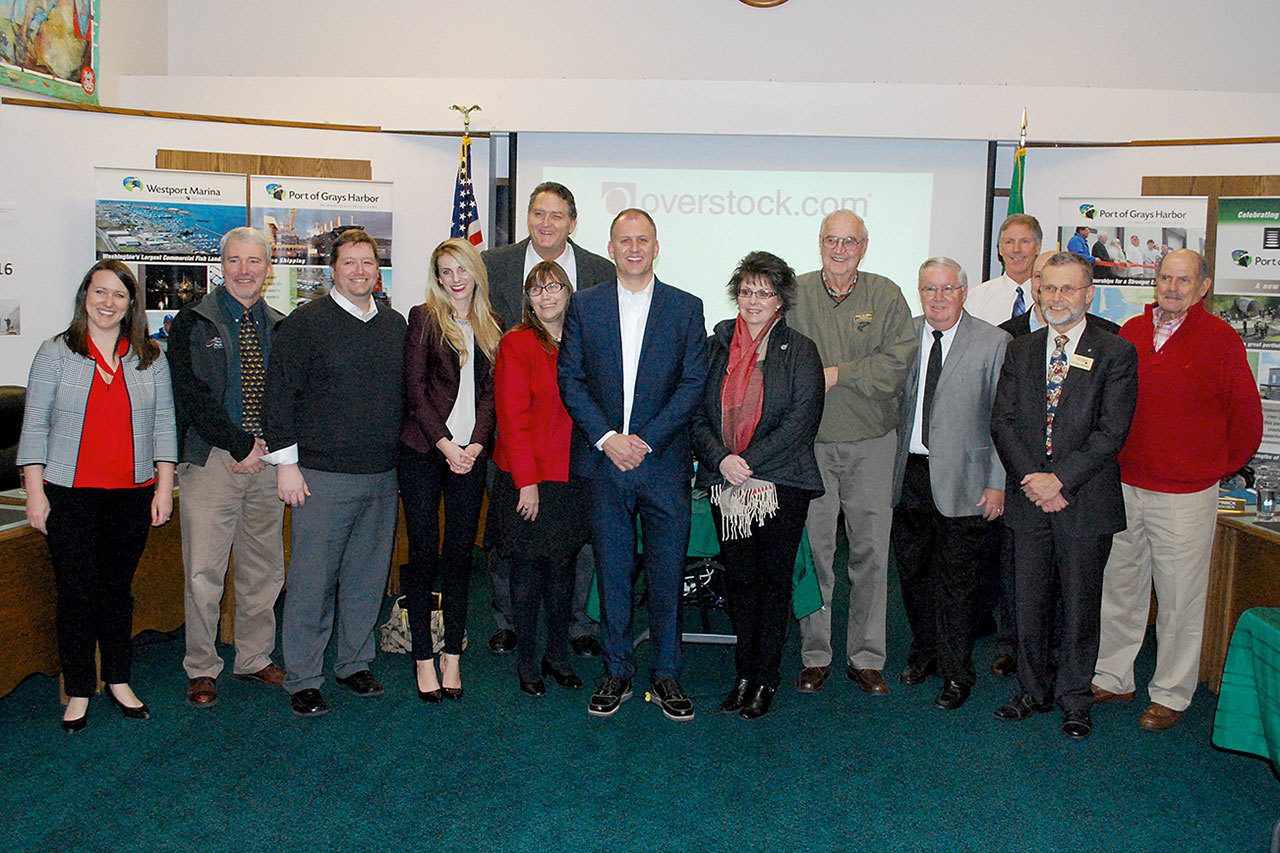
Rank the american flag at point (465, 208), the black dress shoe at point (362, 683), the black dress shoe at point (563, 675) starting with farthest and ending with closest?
the american flag at point (465, 208) → the black dress shoe at point (563, 675) → the black dress shoe at point (362, 683)

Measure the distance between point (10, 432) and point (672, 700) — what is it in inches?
119

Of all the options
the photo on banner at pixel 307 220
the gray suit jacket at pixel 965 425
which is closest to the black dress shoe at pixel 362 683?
the gray suit jacket at pixel 965 425

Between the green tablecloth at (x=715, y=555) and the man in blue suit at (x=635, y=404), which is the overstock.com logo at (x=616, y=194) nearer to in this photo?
the green tablecloth at (x=715, y=555)

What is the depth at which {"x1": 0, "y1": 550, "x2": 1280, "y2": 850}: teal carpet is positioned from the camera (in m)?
2.61

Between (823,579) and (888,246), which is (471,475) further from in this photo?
(888,246)

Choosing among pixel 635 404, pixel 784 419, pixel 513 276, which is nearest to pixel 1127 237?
pixel 784 419

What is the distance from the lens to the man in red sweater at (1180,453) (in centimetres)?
342

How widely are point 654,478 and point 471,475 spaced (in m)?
0.63

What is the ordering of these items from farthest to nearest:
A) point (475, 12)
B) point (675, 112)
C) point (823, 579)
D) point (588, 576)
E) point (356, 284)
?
1. point (475, 12)
2. point (675, 112)
3. point (588, 576)
4. point (823, 579)
5. point (356, 284)

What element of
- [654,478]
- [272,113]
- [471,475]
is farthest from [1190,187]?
[272,113]

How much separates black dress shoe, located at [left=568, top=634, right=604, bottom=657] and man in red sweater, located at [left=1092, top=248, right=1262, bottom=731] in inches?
79.4

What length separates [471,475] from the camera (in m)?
3.43

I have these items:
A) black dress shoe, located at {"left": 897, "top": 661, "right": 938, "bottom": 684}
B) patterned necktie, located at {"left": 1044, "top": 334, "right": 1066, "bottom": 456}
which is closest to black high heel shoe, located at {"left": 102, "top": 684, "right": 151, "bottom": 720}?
black dress shoe, located at {"left": 897, "top": 661, "right": 938, "bottom": 684}

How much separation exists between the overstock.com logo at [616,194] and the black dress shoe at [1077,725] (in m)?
4.18
